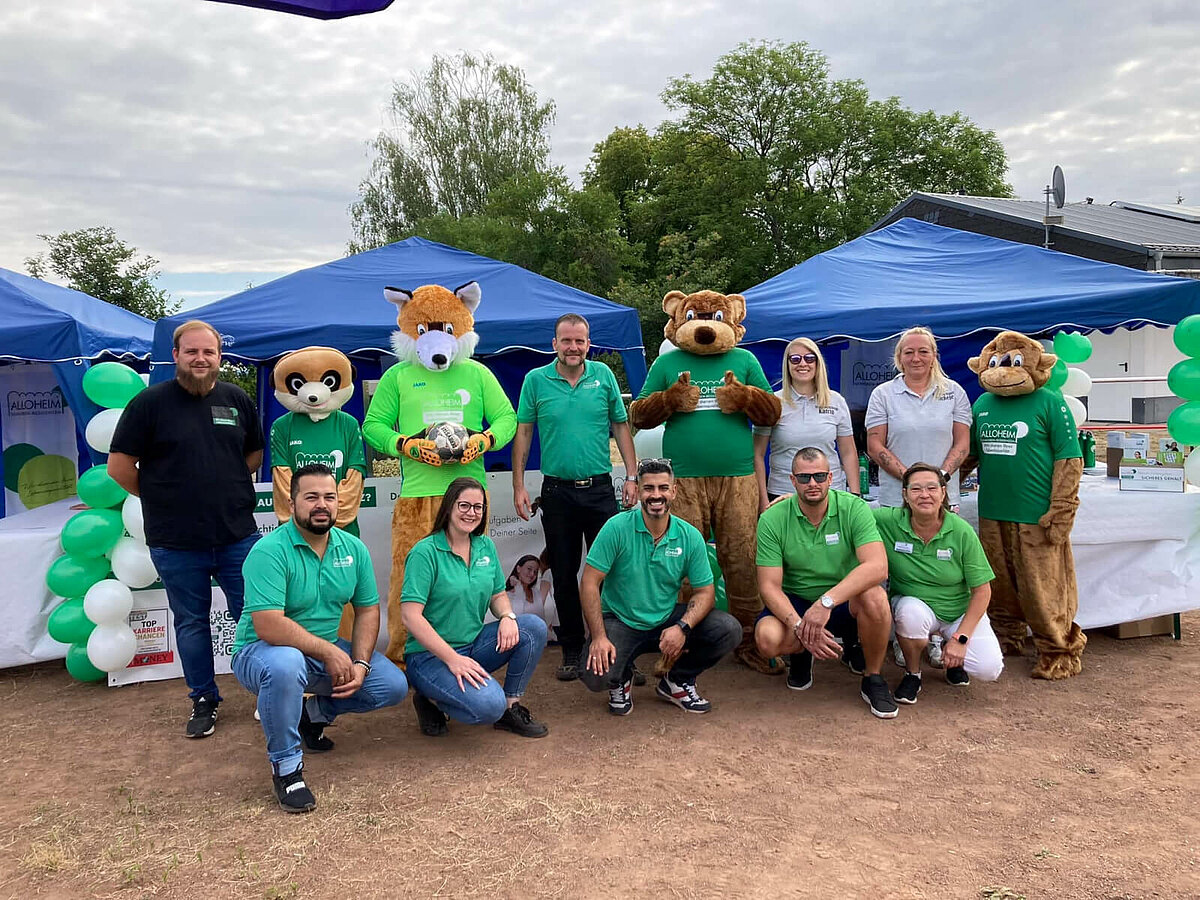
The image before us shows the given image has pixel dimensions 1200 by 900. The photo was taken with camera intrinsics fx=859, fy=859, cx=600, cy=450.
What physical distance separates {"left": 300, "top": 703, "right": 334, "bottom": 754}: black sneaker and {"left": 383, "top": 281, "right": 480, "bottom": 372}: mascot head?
5.37 ft

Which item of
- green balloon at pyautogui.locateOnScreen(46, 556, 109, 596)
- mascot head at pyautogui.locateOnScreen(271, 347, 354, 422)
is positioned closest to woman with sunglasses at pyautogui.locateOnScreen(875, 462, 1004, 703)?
mascot head at pyautogui.locateOnScreen(271, 347, 354, 422)

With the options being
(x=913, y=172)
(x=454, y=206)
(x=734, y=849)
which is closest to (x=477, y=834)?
(x=734, y=849)

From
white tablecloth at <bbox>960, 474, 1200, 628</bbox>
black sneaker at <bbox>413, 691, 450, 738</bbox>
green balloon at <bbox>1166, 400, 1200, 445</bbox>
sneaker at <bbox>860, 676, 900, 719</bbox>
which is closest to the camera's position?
black sneaker at <bbox>413, 691, 450, 738</bbox>

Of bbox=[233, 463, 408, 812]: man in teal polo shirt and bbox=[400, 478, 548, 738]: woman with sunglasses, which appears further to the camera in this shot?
bbox=[400, 478, 548, 738]: woman with sunglasses

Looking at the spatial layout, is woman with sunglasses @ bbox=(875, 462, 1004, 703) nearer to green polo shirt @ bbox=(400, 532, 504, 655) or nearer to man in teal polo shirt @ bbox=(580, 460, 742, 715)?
man in teal polo shirt @ bbox=(580, 460, 742, 715)

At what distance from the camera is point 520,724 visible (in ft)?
11.9

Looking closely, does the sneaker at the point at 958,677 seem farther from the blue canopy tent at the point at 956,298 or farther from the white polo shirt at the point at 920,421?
the blue canopy tent at the point at 956,298

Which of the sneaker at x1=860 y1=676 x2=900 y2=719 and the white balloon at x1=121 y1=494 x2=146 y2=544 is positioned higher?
the white balloon at x1=121 y1=494 x2=146 y2=544

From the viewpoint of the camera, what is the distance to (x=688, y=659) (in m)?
3.84

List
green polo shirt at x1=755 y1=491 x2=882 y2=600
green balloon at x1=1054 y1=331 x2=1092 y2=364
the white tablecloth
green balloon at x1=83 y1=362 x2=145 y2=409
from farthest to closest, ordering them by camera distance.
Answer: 1. green balloon at x1=1054 y1=331 x2=1092 y2=364
2. the white tablecloth
3. green balloon at x1=83 y1=362 x2=145 y2=409
4. green polo shirt at x1=755 y1=491 x2=882 y2=600

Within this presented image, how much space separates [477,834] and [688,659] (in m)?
1.36

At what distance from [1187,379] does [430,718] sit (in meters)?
4.47

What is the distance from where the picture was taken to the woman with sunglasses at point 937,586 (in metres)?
3.84

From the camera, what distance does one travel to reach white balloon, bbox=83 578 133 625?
4.21m
